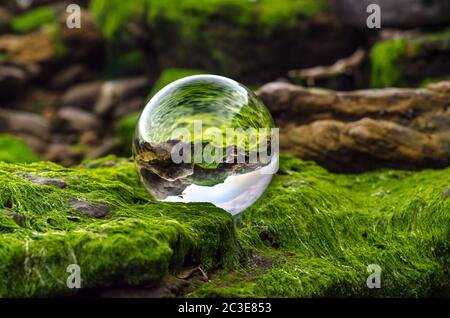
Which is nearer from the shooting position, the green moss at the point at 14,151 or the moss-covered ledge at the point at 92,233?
the moss-covered ledge at the point at 92,233

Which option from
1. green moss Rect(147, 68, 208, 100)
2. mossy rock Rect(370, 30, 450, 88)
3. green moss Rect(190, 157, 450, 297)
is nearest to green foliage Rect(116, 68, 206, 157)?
green moss Rect(147, 68, 208, 100)

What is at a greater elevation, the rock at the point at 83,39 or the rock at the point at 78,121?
the rock at the point at 83,39

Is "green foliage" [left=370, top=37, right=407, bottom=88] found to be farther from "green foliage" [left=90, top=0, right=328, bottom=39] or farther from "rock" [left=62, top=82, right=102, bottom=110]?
"rock" [left=62, top=82, right=102, bottom=110]

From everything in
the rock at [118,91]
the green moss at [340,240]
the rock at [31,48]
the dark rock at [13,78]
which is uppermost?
the rock at [31,48]

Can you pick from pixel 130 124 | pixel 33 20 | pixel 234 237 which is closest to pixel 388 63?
pixel 130 124

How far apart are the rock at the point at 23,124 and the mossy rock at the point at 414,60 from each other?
35.2ft

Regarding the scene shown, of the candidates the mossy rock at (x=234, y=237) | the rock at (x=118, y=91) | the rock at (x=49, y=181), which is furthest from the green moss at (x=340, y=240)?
the rock at (x=118, y=91)

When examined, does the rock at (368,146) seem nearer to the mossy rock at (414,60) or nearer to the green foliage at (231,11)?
the mossy rock at (414,60)

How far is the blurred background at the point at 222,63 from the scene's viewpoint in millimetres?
7172

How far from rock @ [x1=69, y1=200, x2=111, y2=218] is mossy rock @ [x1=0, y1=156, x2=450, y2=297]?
38mm

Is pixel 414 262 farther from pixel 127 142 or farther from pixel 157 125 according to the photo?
pixel 127 142

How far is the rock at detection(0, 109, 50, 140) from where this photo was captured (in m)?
16.8

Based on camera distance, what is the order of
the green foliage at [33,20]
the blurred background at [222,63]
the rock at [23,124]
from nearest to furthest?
the blurred background at [222,63] → the rock at [23,124] → the green foliage at [33,20]
